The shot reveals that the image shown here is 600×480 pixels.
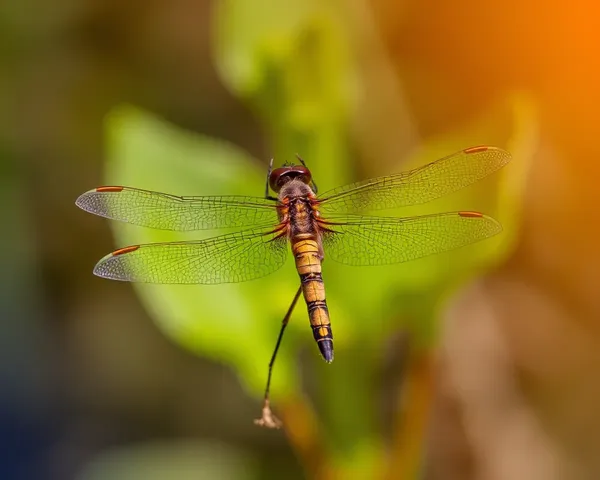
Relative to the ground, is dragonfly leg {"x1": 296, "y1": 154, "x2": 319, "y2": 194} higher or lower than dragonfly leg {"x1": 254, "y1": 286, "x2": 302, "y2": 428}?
higher

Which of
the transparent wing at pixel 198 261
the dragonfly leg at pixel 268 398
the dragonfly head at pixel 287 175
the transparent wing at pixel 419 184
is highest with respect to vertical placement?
the dragonfly head at pixel 287 175

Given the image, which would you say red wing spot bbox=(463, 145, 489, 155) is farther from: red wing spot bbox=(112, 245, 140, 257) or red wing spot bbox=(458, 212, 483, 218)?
red wing spot bbox=(112, 245, 140, 257)

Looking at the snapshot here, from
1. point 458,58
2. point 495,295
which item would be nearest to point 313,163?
point 495,295

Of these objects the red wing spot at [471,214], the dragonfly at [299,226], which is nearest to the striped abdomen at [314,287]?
the dragonfly at [299,226]

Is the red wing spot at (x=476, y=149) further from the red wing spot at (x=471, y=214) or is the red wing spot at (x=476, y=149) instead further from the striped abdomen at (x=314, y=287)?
the striped abdomen at (x=314, y=287)

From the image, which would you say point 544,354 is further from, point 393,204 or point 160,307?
point 160,307

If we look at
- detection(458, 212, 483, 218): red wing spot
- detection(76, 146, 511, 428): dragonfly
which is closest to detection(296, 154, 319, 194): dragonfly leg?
detection(76, 146, 511, 428): dragonfly

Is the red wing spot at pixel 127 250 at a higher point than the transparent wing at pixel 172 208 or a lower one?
lower
